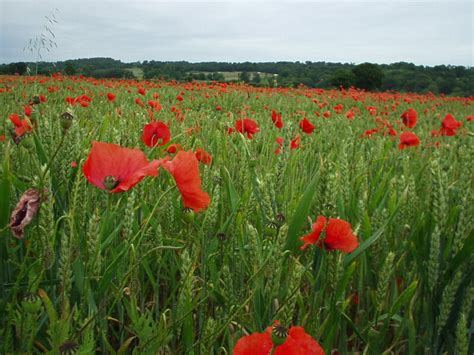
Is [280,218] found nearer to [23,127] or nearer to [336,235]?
[336,235]

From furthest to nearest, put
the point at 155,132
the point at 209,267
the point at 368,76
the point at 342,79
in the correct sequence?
the point at 368,76
the point at 342,79
the point at 155,132
the point at 209,267

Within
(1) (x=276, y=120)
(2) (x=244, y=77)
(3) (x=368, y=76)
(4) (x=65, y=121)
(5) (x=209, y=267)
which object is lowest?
(5) (x=209, y=267)

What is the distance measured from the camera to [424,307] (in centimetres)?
110

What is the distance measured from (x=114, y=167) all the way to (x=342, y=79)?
1980 centimetres

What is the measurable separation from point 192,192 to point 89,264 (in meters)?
0.23

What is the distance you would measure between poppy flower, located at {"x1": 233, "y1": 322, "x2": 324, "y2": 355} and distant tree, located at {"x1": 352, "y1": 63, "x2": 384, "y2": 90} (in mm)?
22460

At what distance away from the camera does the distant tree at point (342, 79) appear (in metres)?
19.5

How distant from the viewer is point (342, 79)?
64.3 ft

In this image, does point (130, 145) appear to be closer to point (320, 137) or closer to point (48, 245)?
point (48, 245)

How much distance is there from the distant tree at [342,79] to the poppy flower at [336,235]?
1918 centimetres

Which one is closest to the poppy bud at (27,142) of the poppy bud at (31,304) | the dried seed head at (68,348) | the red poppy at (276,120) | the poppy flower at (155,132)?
the poppy flower at (155,132)

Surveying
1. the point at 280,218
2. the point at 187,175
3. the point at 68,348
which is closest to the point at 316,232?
the point at 280,218

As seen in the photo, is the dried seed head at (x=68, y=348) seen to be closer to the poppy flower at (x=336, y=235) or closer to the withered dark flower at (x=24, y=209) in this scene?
the withered dark flower at (x=24, y=209)

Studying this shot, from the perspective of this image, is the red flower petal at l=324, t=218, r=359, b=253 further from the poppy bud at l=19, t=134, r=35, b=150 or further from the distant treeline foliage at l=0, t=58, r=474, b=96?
the distant treeline foliage at l=0, t=58, r=474, b=96
